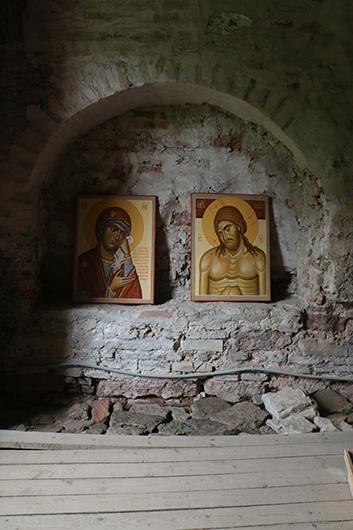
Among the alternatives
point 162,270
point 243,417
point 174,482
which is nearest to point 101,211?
point 162,270

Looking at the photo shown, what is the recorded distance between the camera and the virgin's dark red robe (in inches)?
110

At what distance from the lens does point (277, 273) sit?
297 centimetres

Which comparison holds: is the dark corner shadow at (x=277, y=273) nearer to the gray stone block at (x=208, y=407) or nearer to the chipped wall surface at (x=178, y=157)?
the chipped wall surface at (x=178, y=157)

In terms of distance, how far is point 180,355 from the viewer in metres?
2.64

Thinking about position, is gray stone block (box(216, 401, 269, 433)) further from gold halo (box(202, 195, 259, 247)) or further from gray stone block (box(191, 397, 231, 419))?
gold halo (box(202, 195, 259, 247))

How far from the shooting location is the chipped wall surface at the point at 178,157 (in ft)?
7.98

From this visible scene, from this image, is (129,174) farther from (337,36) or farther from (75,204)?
(337,36)

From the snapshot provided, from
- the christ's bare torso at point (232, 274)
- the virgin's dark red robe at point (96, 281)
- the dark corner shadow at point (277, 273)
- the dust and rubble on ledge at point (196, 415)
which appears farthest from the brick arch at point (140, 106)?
the dust and rubble on ledge at point (196, 415)

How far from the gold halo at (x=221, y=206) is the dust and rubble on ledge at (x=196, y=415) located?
4.08ft

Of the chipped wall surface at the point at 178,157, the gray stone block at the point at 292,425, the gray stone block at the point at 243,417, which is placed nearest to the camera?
the gray stone block at the point at 292,425

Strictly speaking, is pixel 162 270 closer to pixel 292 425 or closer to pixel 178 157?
pixel 178 157

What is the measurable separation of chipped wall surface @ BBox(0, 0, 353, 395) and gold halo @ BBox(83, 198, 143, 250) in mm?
137

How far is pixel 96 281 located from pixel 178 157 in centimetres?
123

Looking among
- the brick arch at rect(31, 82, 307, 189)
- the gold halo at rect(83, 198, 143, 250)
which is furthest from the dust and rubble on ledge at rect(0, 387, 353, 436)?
the brick arch at rect(31, 82, 307, 189)
